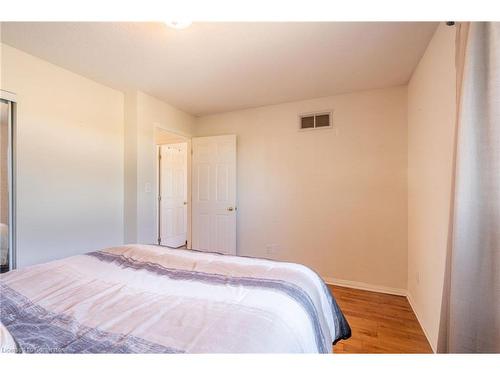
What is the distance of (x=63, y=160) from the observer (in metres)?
2.38

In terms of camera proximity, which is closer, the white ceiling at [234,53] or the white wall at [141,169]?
the white ceiling at [234,53]

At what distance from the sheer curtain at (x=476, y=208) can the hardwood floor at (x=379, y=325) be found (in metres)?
0.95

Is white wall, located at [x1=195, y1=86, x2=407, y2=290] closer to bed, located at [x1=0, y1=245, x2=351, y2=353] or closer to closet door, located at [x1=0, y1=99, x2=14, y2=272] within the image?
bed, located at [x1=0, y1=245, x2=351, y2=353]

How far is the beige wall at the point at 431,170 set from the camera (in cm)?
154

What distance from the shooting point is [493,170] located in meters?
0.92

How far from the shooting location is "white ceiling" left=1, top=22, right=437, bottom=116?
176cm

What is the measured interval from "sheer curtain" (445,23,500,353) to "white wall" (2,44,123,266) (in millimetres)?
3102

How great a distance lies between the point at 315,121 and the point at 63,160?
2.99 meters

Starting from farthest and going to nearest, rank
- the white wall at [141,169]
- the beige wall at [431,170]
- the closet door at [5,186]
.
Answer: the white wall at [141,169], the closet door at [5,186], the beige wall at [431,170]

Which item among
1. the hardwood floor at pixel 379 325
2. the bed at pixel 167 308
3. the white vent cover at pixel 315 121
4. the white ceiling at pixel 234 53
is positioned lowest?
the hardwood floor at pixel 379 325

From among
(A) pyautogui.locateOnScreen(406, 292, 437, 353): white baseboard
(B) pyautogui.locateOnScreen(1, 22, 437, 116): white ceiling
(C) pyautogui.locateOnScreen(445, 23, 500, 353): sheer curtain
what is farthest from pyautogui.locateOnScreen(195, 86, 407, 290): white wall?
(C) pyautogui.locateOnScreen(445, 23, 500, 353): sheer curtain

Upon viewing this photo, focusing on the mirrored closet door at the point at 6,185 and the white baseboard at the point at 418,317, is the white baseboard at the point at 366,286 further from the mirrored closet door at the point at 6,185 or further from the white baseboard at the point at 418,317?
the mirrored closet door at the point at 6,185

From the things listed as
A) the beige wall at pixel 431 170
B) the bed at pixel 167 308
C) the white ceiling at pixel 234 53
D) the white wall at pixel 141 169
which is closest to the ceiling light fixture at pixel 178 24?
the white ceiling at pixel 234 53
